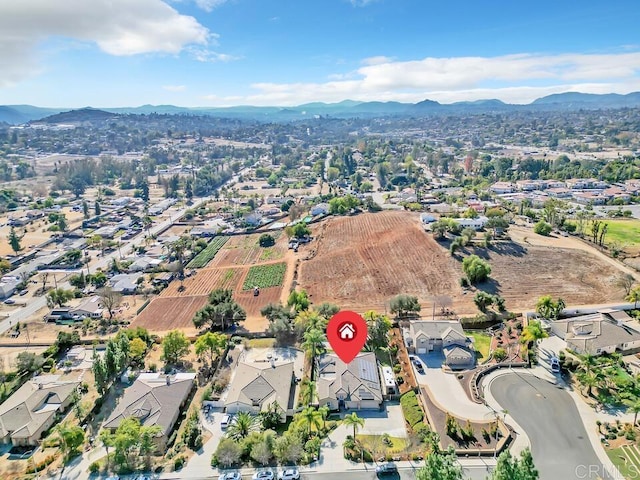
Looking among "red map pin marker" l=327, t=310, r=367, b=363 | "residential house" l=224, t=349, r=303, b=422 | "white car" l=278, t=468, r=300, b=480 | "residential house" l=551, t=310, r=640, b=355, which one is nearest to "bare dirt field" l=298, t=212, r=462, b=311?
"residential house" l=551, t=310, r=640, b=355

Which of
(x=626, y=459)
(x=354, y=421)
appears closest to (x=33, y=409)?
(x=354, y=421)

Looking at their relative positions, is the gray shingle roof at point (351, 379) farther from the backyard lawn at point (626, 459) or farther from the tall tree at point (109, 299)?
the tall tree at point (109, 299)

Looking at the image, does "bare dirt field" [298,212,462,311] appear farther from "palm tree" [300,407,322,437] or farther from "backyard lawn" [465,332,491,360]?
"palm tree" [300,407,322,437]

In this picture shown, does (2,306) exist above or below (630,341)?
below

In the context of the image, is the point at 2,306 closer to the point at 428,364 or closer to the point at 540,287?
the point at 428,364

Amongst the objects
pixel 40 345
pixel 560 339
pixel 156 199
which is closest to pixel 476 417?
pixel 560 339

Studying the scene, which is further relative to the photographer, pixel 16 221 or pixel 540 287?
pixel 16 221

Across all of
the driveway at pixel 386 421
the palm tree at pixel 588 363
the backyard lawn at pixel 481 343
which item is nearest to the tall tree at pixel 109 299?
the driveway at pixel 386 421
